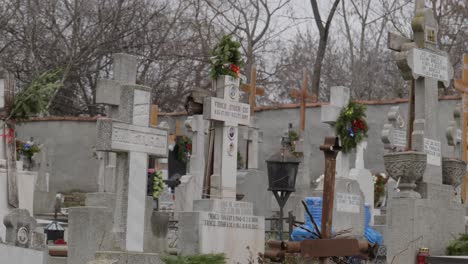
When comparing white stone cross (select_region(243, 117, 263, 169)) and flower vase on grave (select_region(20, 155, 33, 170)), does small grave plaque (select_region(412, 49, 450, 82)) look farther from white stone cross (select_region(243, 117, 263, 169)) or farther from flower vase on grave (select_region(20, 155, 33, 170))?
flower vase on grave (select_region(20, 155, 33, 170))

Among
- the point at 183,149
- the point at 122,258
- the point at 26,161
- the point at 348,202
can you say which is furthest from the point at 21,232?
the point at 183,149

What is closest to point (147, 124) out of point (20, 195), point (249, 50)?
point (20, 195)

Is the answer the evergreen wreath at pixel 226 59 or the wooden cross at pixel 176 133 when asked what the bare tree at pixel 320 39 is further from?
the evergreen wreath at pixel 226 59

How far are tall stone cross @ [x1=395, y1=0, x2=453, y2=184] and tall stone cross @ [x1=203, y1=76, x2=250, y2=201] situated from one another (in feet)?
8.17

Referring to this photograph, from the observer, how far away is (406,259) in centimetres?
1274

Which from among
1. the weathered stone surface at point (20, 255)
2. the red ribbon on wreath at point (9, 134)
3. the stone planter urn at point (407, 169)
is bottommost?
the weathered stone surface at point (20, 255)

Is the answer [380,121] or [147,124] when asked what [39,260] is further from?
[380,121]

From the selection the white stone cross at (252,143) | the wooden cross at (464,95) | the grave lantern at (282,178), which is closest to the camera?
the wooden cross at (464,95)

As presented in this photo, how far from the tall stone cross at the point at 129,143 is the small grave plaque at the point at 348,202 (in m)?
3.78

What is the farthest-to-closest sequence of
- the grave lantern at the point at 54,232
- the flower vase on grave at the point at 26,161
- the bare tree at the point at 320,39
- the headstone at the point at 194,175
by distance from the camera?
the bare tree at the point at 320,39 < the flower vase on grave at the point at 26,161 < the headstone at the point at 194,175 < the grave lantern at the point at 54,232

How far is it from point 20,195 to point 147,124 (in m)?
5.83

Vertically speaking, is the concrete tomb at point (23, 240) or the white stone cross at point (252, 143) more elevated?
the white stone cross at point (252, 143)

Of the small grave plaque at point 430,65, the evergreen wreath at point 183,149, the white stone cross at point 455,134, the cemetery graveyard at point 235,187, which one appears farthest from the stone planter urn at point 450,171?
the evergreen wreath at point 183,149

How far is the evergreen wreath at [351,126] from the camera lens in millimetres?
19516
